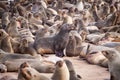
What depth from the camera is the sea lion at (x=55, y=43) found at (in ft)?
33.0

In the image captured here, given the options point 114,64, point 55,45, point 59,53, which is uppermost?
point 114,64

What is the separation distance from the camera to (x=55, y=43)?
10.1 m

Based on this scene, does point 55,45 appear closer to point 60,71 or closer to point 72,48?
point 72,48

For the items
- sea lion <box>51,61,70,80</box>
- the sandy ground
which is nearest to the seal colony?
sea lion <box>51,61,70,80</box>

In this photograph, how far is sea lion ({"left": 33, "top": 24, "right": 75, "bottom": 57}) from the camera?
33.0 feet

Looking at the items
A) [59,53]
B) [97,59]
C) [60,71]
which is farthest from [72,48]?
[60,71]

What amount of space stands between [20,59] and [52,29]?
4.01 m

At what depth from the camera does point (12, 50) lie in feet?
31.6

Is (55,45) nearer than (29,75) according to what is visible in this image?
No

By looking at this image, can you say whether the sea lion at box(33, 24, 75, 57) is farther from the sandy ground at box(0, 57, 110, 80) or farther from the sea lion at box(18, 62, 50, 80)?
the sea lion at box(18, 62, 50, 80)

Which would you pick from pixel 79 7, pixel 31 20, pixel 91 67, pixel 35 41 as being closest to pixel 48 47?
pixel 35 41

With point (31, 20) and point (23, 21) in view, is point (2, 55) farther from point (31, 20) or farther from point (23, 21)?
point (31, 20)

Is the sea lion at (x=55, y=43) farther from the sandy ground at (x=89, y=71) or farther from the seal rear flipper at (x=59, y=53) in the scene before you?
the sandy ground at (x=89, y=71)

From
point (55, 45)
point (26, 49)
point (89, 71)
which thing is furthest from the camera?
point (55, 45)
